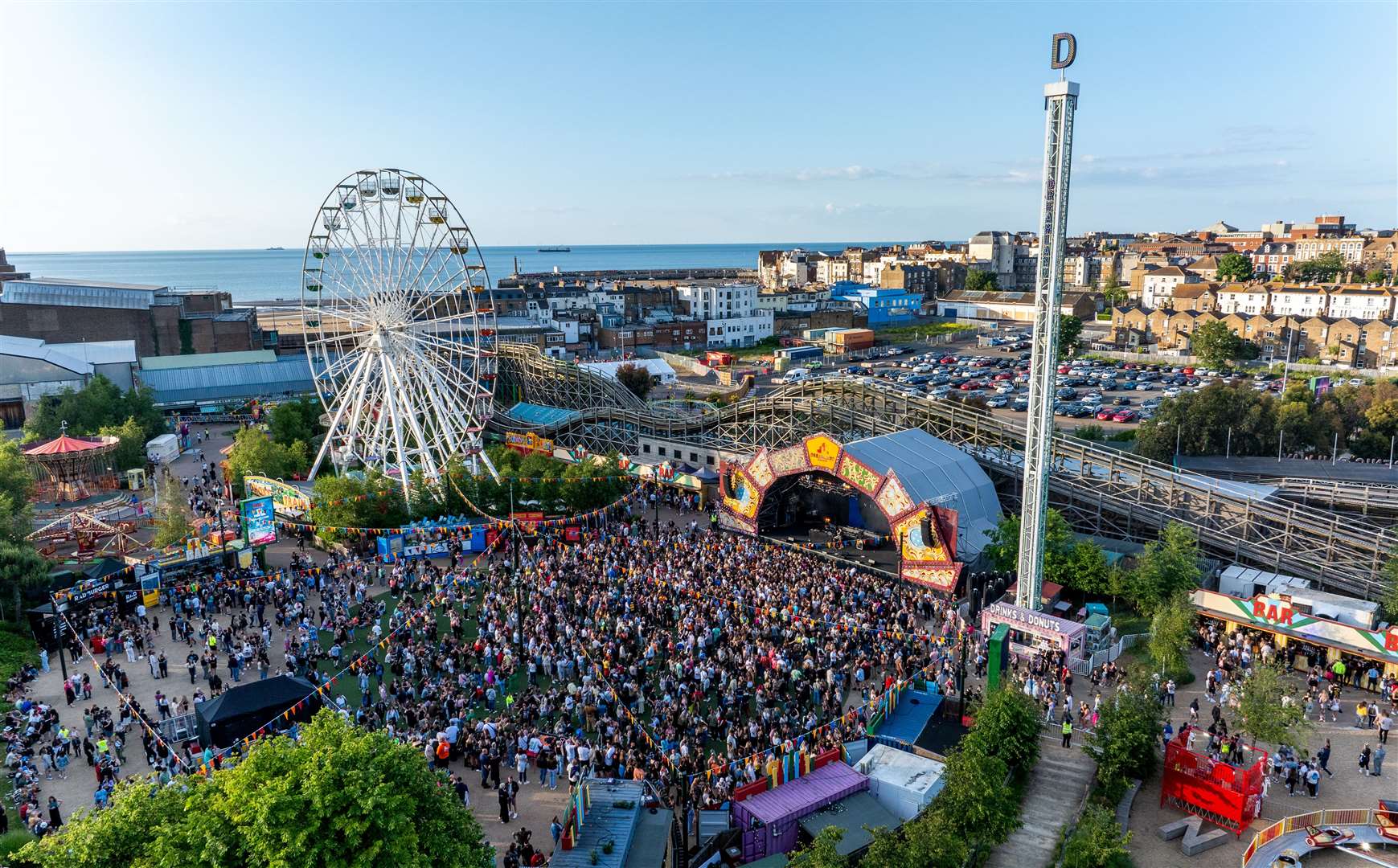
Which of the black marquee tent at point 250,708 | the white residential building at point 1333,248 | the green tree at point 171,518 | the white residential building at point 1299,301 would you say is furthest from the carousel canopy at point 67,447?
the white residential building at point 1333,248

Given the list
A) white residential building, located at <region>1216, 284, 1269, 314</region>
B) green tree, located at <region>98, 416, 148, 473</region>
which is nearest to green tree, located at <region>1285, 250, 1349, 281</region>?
white residential building, located at <region>1216, 284, 1269, 314</region>

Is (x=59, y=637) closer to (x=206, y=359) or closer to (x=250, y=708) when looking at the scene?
(x=250, y=708)

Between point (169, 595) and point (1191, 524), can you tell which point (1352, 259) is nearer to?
point (1191, 524)

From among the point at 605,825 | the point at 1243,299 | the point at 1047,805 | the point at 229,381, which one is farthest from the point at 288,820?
the point at 1243,299

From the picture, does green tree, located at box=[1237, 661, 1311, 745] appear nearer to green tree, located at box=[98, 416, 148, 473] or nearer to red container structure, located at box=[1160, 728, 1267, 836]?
red container structure, located at box=[1160, 728, 1267, 836]

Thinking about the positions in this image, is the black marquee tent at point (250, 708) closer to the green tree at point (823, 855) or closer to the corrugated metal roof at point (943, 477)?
the green tree at point (823, 855)
